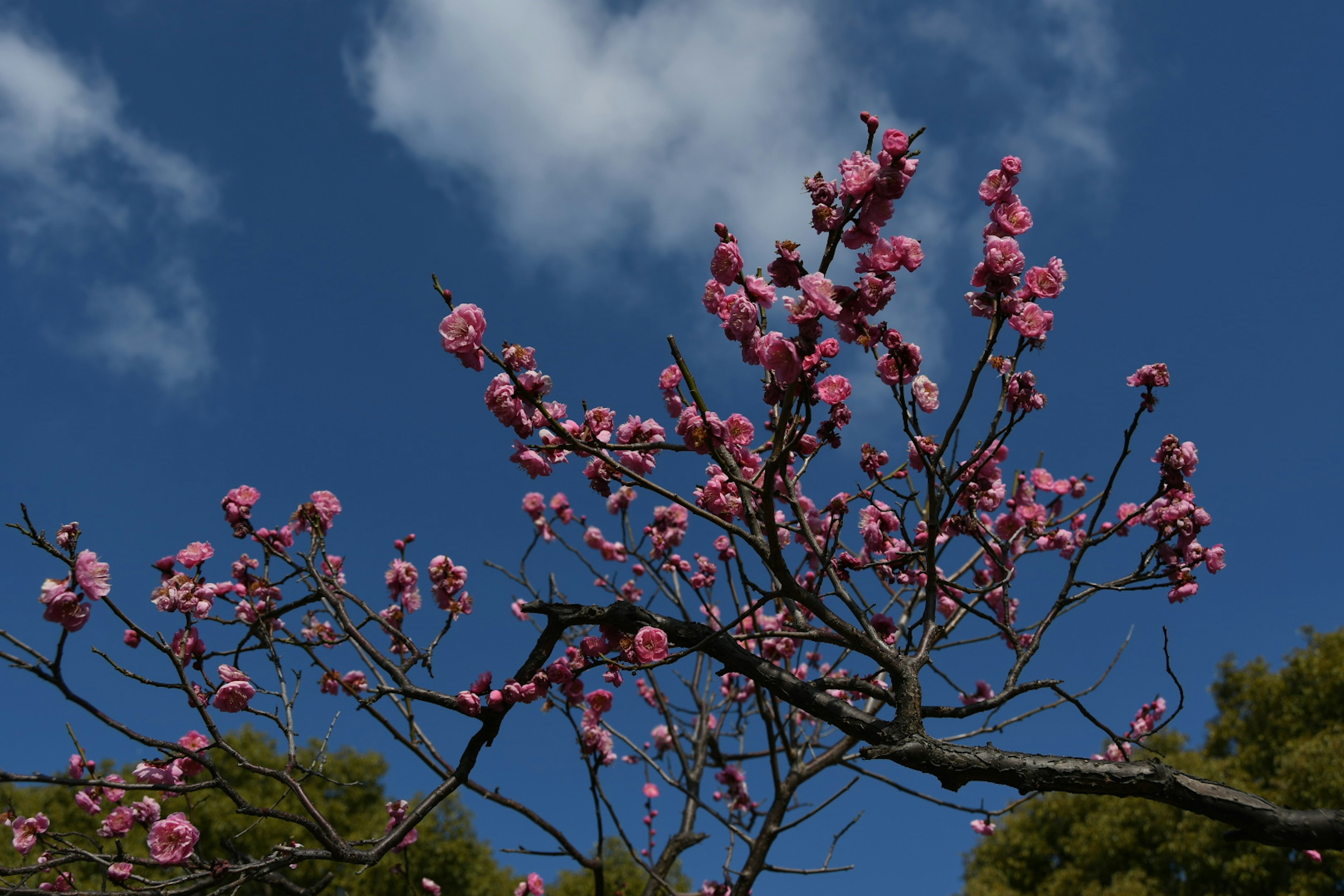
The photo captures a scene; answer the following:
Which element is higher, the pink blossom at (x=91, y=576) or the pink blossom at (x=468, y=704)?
the pink blossom at (x=91, y=576)

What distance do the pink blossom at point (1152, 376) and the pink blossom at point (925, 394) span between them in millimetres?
953

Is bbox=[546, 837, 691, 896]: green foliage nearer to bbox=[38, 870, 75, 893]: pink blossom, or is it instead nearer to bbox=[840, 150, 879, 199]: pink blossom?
bbox=[38, 870, 75, 893]: pink blossom

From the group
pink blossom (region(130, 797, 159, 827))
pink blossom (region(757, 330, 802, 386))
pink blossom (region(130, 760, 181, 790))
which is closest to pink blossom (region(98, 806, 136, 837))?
pink blossom (region(130, 797, 159, 827))

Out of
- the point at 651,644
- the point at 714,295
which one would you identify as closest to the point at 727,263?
the point at 714,295

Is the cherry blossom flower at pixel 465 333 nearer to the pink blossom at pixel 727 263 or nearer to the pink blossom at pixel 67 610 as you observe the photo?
the pink blossom at pixel 727 263

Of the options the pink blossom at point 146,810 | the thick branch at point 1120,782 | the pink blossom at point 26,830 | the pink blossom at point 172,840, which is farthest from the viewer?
the pink blossom at point 146,810

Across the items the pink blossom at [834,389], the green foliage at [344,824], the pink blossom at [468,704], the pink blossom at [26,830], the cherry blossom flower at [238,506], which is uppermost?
the green foliage at [344,824]

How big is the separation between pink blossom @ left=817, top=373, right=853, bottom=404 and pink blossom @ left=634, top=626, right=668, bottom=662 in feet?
3.53

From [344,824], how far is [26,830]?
41.2 ft

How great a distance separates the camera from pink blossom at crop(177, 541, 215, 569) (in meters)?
3.48

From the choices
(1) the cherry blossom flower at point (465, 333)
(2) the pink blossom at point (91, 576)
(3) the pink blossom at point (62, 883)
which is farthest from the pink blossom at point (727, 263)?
(3) the pink blossom at point (62, 883)

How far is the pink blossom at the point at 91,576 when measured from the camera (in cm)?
258

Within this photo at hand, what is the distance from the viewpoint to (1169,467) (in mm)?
3443

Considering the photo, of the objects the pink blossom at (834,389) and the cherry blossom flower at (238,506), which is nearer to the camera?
the pink blossom at (834,389)
